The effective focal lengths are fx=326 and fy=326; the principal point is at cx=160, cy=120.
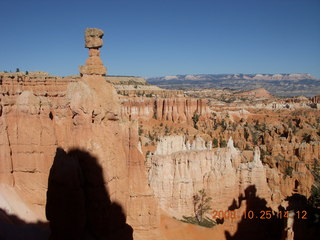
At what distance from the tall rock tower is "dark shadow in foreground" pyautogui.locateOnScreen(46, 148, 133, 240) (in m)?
2.46

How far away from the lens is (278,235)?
51.9 ft

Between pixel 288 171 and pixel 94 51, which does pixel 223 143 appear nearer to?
pixel 288 171

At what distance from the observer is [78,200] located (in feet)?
26.6

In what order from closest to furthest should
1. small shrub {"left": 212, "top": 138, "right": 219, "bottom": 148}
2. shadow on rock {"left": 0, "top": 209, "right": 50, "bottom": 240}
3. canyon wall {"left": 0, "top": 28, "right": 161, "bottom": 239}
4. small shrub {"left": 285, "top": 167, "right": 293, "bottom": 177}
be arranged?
canyon wall {"left": 0, "top": 28, "right": 161, "bottom": 239} < shadow on rock {"left": 0, "top": 209, "right": 50, "bottom": 240} < small shrub {"left": 285, "top": 167, "right": 293, "bottom": 177} < small shrub {"left": 212, "top": 138, "right": 219, "bottom": 148}

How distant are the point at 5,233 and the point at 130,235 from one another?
3913 millimetres

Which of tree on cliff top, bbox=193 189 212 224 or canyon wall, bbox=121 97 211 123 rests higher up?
canyon wall, bbox=121 97 211 123

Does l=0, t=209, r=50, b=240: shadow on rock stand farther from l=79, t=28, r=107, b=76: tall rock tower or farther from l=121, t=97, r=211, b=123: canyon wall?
Answer: l=121, t=97, r=211, b=123: canyon wall

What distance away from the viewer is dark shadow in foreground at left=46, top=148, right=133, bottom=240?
26.3 feet

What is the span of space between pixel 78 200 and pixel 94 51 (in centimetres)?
441

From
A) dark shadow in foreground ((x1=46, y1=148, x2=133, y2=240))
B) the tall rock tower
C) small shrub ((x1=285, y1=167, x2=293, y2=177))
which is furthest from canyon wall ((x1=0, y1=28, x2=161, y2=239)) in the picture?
small shrub ((x1=285, y1=167, x2=293, y2=177))

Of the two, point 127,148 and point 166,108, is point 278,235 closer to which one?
point 127,148

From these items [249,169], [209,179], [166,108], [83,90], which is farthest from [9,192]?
[166,108]

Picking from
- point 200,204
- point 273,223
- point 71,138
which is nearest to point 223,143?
point 200,204

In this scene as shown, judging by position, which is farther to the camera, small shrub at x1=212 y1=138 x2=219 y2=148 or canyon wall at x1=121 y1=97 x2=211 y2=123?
canyon wall at x1=121 y1=97 x2=211 y2=123
